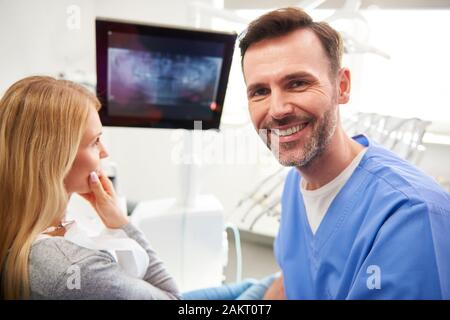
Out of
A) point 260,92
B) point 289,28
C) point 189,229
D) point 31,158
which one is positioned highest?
point 289,28

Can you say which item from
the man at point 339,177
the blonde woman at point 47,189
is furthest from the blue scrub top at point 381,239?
the blonde woman at point 47,189

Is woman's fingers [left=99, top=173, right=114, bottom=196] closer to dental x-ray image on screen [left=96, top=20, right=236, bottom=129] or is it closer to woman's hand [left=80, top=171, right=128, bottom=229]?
woman's hand [left=80, top=171, right=128, bottom=229]

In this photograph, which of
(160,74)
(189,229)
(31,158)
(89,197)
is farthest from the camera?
(189,229)

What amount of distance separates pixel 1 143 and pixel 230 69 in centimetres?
40

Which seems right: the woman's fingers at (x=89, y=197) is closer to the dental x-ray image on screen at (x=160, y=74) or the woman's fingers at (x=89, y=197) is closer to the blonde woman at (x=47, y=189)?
the blonde woman at (x=47, y=189)

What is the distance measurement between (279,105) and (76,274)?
42 centimetres

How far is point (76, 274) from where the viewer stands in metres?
0.46

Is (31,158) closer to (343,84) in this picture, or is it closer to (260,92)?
(260,92)

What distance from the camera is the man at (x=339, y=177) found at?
44 centimetres

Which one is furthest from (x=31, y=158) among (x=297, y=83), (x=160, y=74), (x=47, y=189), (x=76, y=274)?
(x=297, y=83)

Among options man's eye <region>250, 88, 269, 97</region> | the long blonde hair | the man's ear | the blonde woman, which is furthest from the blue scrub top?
the long blonde hair

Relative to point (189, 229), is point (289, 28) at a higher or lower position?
higher

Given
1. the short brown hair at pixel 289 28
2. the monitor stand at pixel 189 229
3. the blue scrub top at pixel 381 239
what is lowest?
the monitor stand at pixel 189 229

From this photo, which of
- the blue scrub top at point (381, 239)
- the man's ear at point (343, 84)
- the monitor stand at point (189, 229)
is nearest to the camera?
the blue scrub top at point (381, 239)
